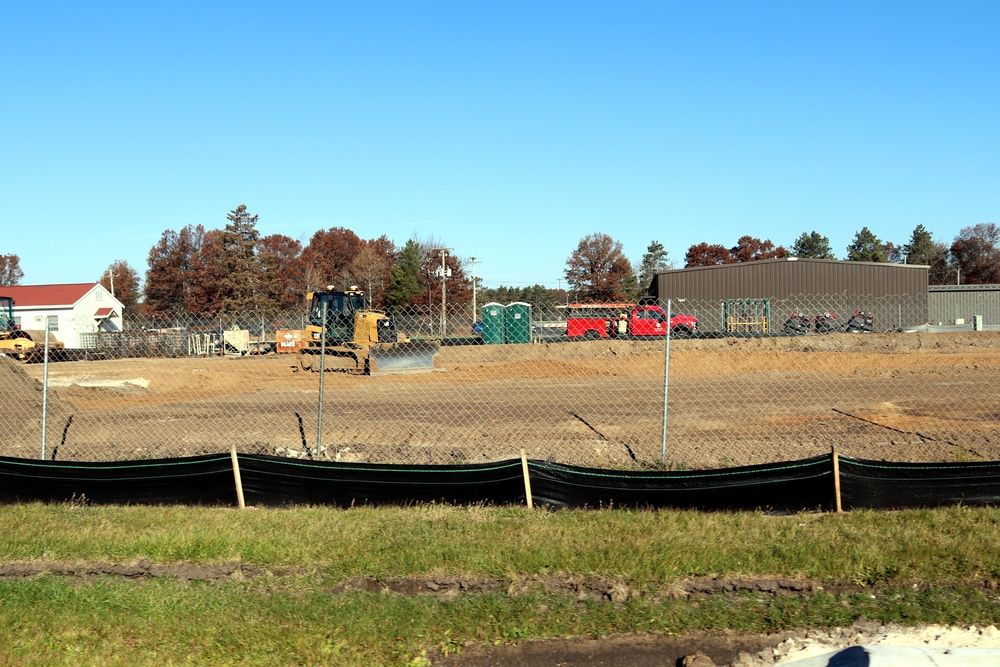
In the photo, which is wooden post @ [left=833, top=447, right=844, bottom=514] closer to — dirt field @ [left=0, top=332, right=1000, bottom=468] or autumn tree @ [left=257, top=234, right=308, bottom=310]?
dirt field @ [left=0, top=332, right=1000, bottom=468]

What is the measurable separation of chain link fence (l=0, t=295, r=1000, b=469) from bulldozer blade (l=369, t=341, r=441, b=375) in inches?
15.8

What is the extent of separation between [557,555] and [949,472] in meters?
4.11

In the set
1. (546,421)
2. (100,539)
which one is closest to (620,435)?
(546,421)

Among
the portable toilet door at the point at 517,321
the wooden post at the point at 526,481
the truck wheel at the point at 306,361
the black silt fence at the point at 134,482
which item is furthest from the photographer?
the portable toilet door at the point at 517,321

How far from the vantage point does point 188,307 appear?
252 feet

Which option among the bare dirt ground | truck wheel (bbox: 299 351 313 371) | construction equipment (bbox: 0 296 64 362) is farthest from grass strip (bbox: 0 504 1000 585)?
construction equipment (bbox: 0 296 64 362)

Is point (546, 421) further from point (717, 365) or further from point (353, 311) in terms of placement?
point (353, 311)

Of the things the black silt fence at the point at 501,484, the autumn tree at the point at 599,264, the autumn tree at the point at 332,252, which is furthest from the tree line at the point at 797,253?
the black silt fence at the point at 501,484

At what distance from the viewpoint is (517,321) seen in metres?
38.1

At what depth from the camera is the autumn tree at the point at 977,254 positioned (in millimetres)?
85812

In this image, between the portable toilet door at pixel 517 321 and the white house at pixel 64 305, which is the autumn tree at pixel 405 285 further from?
the portable toilet door at pixel 517 321

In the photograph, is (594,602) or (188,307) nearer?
(594,602)

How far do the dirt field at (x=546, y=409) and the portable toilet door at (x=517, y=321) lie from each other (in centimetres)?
879

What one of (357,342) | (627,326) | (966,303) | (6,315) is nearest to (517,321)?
(627,326)
